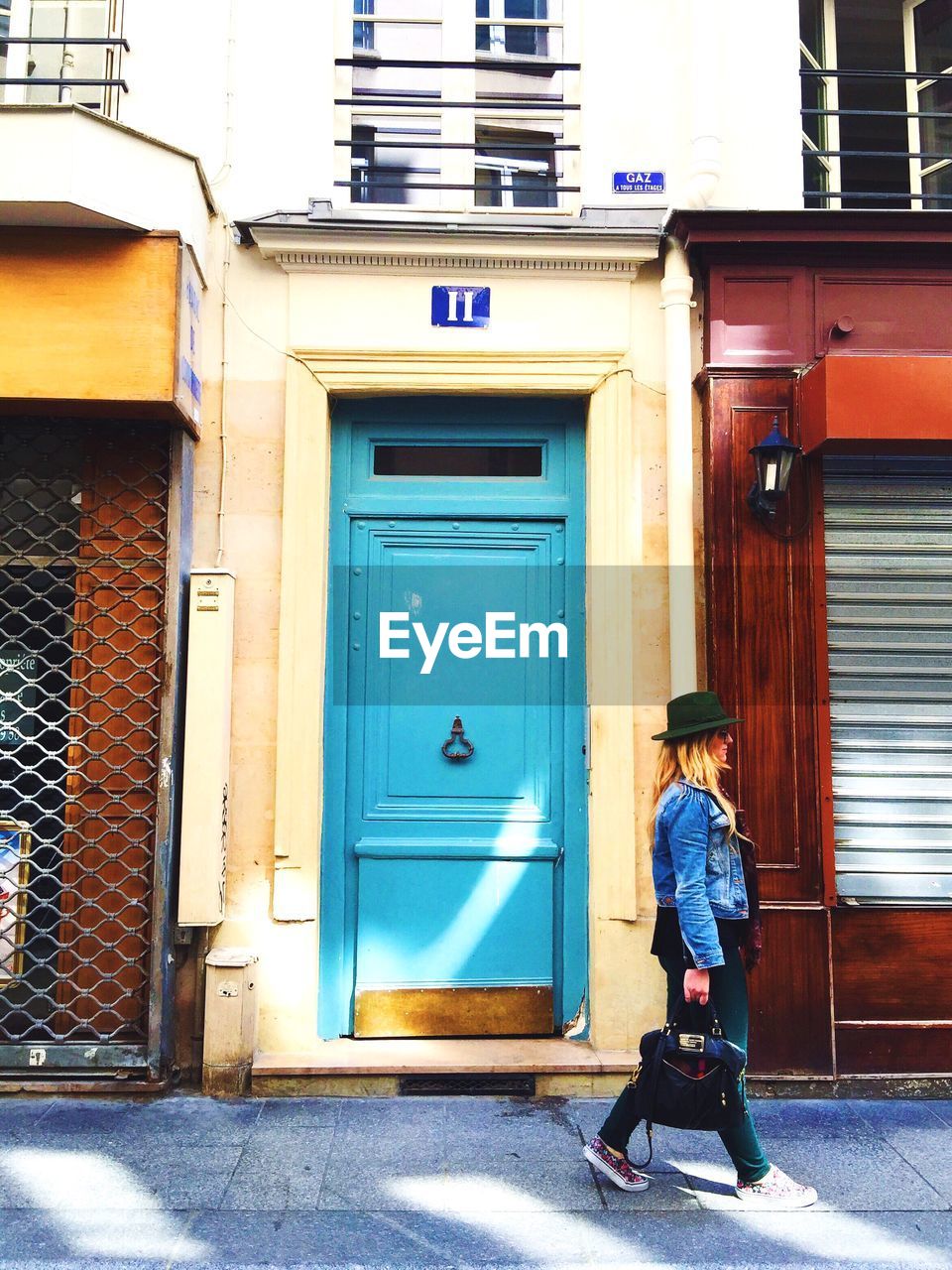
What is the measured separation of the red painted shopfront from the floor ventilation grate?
1.10 m

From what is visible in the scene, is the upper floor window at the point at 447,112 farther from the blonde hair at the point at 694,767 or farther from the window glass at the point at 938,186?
the blonde hair at the point at 694,767

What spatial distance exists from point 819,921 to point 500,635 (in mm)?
2102

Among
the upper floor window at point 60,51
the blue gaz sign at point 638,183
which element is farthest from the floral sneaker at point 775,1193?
the upper floor window at point 60,51

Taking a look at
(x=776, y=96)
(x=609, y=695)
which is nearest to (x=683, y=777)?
(x=609, y=695)

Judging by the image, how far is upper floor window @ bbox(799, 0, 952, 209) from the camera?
220 inches

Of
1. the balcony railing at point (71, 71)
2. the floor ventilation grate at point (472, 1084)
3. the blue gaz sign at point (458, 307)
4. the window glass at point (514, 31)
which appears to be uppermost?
the window glass at point (514, 31)

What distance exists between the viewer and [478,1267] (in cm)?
313

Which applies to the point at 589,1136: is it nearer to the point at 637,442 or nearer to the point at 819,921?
the point at 819,921

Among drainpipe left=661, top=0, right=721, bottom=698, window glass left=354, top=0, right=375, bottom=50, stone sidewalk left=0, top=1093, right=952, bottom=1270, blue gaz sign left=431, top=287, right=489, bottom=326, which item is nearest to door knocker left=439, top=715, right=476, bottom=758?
drainpipe left=661, top=0, right=721, bottom=698

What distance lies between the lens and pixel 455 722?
5070 millimetres

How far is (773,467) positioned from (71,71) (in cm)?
421

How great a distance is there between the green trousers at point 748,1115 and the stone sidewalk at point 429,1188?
0.18 metres

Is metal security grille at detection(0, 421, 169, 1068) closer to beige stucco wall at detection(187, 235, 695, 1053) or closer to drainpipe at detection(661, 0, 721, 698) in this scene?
beige stucco wall at detection(187, 235, 695, 1053)

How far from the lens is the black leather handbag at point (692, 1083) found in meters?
3.34
